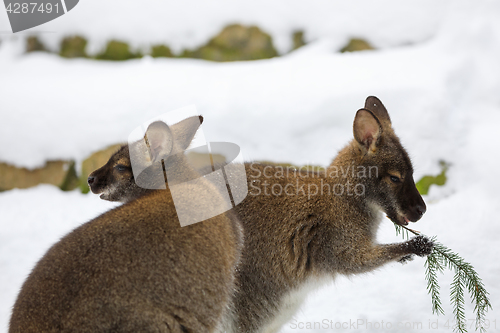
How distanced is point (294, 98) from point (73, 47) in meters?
3.81

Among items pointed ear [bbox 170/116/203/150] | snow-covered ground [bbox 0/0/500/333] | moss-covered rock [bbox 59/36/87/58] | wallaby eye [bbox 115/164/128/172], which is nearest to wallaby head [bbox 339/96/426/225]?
pointed ear [bbox 170/116/203/150]

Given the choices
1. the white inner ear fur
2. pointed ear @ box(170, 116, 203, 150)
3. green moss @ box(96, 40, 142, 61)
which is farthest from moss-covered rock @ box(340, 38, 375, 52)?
pointed ear @ box(170, 116, 203, 150)

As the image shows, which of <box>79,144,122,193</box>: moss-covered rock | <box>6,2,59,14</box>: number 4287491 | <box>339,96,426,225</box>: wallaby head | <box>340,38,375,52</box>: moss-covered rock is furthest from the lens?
<box>6,2,59,14</box>: number 4287491

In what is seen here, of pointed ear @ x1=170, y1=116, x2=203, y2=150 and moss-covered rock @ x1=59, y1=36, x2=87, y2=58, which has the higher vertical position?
pointed ear @ x1=170, y1=116, x2=203, y2=150

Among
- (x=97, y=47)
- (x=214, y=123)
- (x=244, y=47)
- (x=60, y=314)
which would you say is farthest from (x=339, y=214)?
(x=97, y=47)

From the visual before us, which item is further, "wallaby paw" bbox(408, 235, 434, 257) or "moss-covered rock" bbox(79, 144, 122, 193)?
"moss-covered rock" bbox(79, 144, 122, 193)

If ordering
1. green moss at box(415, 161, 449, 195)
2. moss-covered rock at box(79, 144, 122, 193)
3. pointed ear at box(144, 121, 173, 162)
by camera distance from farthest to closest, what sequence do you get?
moss-covered rock at box(79, 144, 122, 193) < green moss at box(415, 161, 449, 195) < pointed ear at box(144, 121, 173, 162)

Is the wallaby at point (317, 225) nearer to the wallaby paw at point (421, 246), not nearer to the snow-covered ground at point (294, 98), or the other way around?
the wallaby paw at point (421, 246)

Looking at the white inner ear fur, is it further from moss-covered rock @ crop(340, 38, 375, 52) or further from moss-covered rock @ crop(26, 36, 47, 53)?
moss-covered rock @ crop(26, 36, 47, 53)

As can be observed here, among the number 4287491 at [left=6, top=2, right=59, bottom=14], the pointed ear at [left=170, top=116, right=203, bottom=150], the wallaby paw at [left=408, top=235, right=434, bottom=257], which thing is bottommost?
the wallaby paw at [left=408, top=235, right=434, bottom=257]

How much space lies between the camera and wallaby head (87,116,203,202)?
3027 millimetres

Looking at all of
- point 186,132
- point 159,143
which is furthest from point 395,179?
point 159,143

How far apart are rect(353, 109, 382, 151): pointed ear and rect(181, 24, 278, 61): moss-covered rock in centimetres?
491

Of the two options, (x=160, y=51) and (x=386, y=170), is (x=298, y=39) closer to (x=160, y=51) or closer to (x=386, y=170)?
(x=160, y=51)
